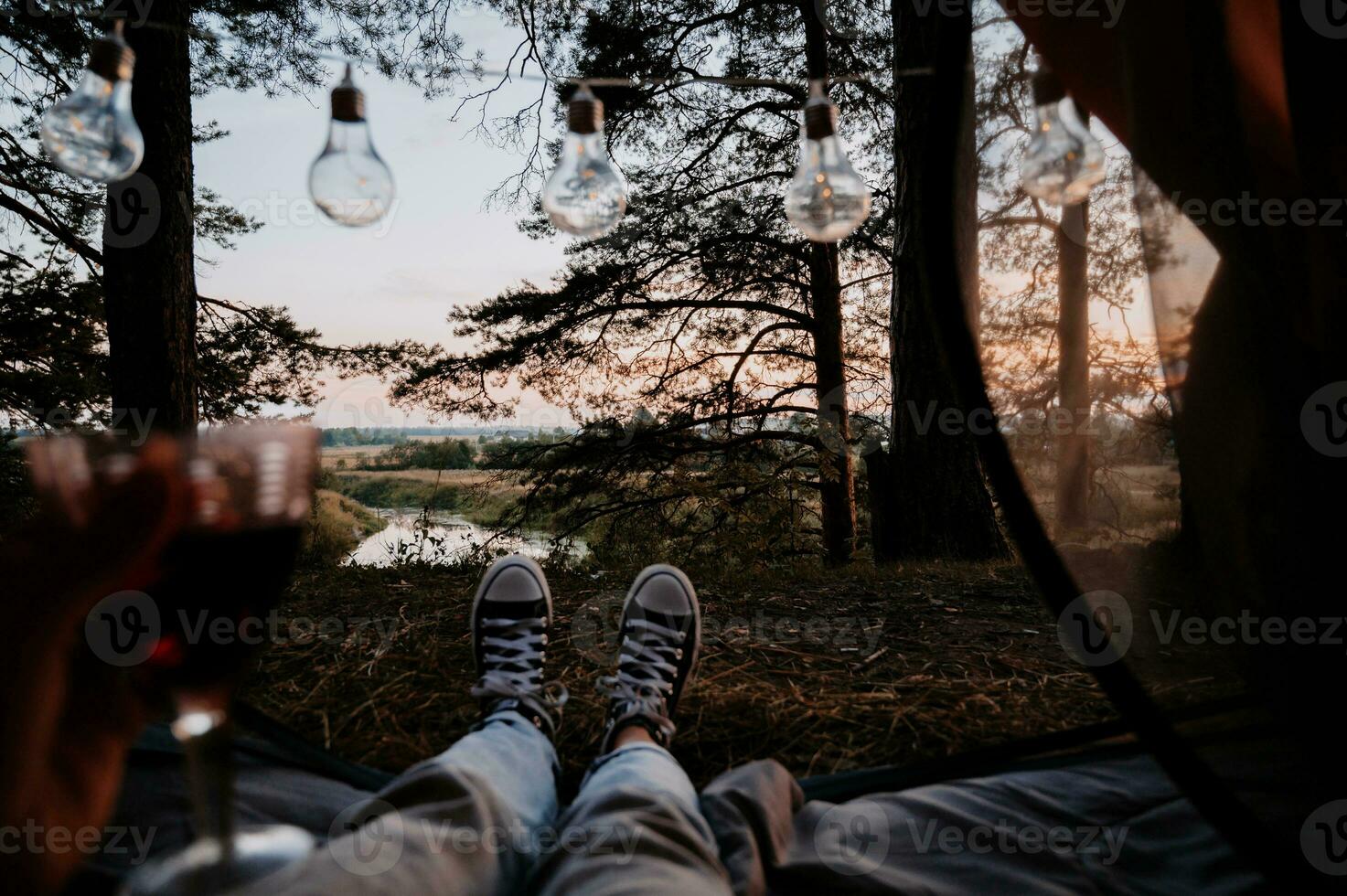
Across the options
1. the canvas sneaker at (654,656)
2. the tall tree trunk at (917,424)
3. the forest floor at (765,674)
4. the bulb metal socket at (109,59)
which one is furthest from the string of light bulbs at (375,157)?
the tall tree trunk at (917,424)

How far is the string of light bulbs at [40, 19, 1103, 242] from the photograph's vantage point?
3.54ft

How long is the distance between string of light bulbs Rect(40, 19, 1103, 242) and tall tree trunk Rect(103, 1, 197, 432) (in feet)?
5.39

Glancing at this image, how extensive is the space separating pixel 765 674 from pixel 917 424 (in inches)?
94.5

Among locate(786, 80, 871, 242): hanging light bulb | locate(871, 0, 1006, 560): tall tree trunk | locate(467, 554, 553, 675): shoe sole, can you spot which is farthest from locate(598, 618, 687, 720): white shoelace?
locate(871, 0, 1006, 560): tall tree trunk

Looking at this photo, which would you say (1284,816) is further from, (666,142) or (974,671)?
(666,142)

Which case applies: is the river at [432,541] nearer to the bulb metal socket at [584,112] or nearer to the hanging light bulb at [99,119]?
the hanging light bulb at [99,119]

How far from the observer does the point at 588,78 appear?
7.11ft

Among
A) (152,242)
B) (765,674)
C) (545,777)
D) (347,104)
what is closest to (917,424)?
(765,674)

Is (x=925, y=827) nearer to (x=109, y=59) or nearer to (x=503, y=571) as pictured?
(x=503, y=571)

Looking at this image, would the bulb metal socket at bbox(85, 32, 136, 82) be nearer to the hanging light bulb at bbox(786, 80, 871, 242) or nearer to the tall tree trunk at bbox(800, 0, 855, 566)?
the hanging light bulb at bbox(786, 80, 871, 242)

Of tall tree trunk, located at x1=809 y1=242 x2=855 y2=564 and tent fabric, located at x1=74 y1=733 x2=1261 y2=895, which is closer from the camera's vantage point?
tent fabric, located at x1=74 y1=733 x2=1261 y2=895

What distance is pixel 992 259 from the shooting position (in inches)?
41.1

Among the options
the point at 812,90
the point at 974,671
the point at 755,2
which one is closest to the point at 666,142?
the point at 755,2

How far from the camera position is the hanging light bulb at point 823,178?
117cm
